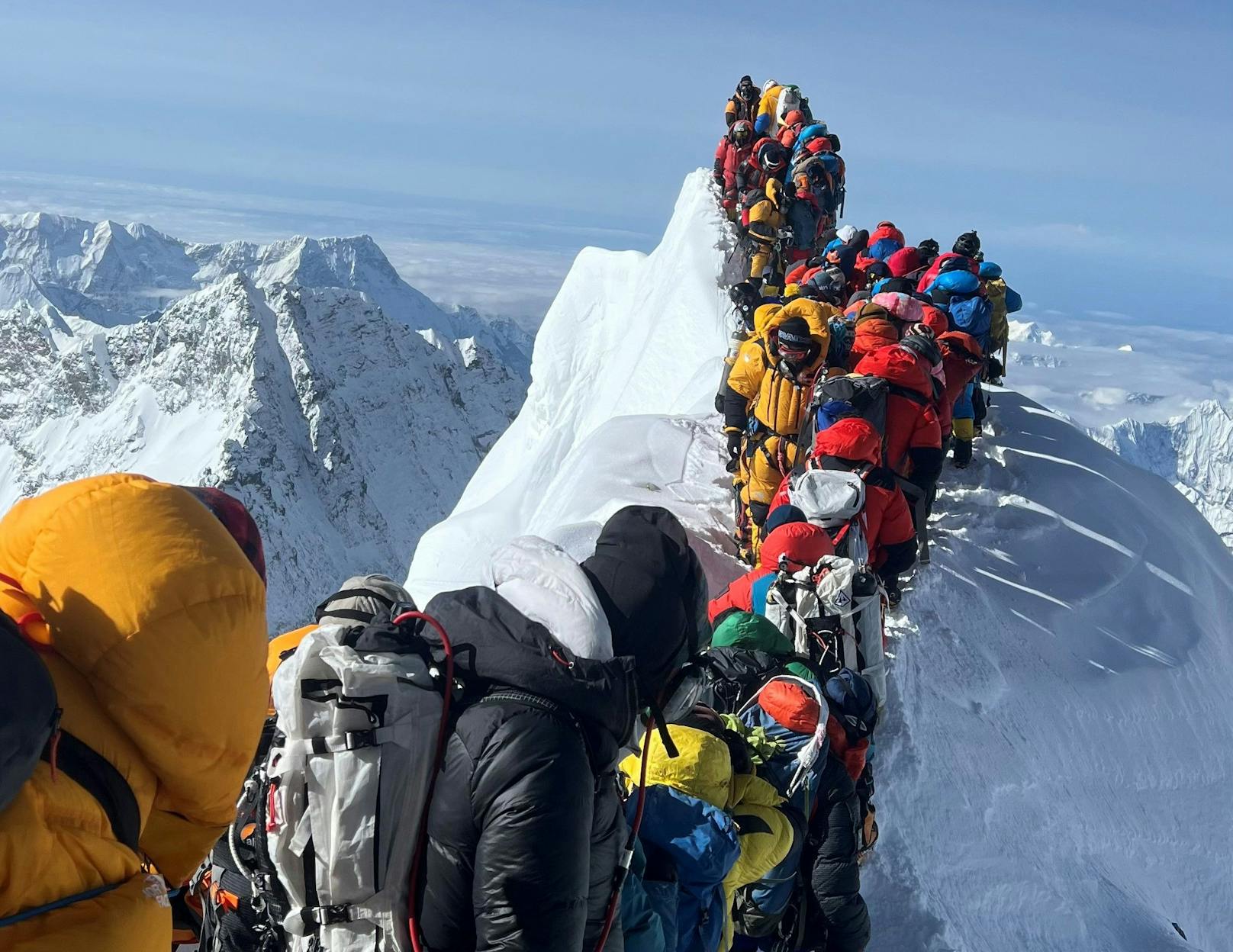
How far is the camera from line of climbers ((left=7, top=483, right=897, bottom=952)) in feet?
5.58

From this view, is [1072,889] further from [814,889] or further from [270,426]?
[270,426]

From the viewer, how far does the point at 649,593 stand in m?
2.71

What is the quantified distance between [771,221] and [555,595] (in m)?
13.2

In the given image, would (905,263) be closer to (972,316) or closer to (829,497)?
(972,316)

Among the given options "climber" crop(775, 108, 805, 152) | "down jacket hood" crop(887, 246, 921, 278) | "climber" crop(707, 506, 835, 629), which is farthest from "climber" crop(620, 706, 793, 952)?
"climber" crop(775, 108, 805, 152)

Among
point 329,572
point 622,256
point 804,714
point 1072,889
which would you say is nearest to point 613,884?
point 804,714

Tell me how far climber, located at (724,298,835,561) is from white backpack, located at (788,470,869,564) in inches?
59.7

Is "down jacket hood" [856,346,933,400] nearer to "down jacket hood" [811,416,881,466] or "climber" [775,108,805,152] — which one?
"down jacket hood" [811,416,881,466]

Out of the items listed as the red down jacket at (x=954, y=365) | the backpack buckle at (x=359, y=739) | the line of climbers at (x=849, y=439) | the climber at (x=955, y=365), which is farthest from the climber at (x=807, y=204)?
the backpack buckle at (x=359, y=739)

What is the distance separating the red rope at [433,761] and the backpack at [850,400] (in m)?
5.11

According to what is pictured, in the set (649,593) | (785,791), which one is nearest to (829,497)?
(785,791)

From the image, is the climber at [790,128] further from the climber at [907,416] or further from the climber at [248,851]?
the climber at [248,851]

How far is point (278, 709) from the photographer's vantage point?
230 cm

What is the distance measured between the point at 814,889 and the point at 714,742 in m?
1.25
